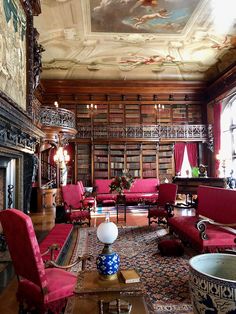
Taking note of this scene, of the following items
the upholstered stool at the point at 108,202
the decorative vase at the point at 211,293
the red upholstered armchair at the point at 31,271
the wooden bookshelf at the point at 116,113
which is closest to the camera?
the decorative vase at the point at 211,293

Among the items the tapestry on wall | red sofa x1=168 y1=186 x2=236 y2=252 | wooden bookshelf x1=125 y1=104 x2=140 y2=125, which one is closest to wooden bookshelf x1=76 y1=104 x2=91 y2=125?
wooden bookshelf x1=125 y1=104 x2=140 y2=125

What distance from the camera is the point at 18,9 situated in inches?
180

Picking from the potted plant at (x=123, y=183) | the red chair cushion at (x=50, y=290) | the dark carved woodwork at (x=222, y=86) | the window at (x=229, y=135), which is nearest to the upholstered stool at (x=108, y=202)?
the potted plant at (x=123, y=183)

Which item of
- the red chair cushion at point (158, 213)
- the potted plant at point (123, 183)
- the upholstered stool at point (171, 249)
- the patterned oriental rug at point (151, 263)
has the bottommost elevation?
the patterned oriental rug at point (151, 263)

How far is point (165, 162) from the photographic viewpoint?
40.0 ft

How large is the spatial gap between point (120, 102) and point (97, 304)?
455 inches

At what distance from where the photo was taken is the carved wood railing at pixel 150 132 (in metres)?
11.8

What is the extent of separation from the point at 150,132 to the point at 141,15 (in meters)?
5.21

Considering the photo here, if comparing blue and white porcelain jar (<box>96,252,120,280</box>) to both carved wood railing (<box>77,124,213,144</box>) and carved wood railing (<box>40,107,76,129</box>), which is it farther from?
carved wood railing (<box>77,124,213,144</box>)

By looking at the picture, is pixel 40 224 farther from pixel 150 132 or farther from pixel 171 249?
pixel 150 132

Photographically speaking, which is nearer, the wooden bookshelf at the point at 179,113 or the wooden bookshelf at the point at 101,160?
the wooden bookshelf at the point at 101,160

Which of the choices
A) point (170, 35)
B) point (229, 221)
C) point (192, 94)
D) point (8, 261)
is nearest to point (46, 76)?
point (170, 35)

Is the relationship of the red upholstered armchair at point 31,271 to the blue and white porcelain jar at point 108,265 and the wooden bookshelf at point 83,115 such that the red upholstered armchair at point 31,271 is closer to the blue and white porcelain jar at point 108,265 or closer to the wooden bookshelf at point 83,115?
the blue and white porcelain jar at point 108,265

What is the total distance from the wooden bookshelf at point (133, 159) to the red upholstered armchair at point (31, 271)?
390 inches
